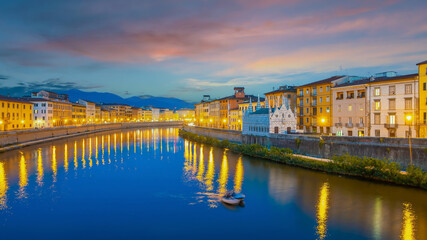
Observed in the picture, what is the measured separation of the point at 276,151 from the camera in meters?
45.7

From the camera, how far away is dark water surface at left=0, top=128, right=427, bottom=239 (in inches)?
850

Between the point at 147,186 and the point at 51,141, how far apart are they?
5577 centimetres

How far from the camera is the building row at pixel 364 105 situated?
131 ft

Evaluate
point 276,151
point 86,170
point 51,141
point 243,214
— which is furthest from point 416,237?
point 51,141

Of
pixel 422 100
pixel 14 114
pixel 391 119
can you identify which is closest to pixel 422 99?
pixel 422 100

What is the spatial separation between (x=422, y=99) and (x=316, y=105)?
21.6 m

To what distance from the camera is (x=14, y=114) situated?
7731cm

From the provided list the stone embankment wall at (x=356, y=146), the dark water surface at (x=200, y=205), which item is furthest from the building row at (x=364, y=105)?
the dark water surface at (x=200, y=205)

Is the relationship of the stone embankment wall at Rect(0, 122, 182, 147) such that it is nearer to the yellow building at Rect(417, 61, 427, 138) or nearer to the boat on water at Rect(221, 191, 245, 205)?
the boat on water at Rect(221, 191, 245, 205)

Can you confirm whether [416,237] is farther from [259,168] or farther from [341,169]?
[259,168]

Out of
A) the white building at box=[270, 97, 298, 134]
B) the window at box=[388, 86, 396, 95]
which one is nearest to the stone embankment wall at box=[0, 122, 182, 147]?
the white building at box=[270, 97, 298, 134]

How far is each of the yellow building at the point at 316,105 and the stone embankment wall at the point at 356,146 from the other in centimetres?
1063

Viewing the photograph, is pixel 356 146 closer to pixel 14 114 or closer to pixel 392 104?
pixel 392 104

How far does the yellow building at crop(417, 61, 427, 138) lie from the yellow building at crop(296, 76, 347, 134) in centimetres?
1707
